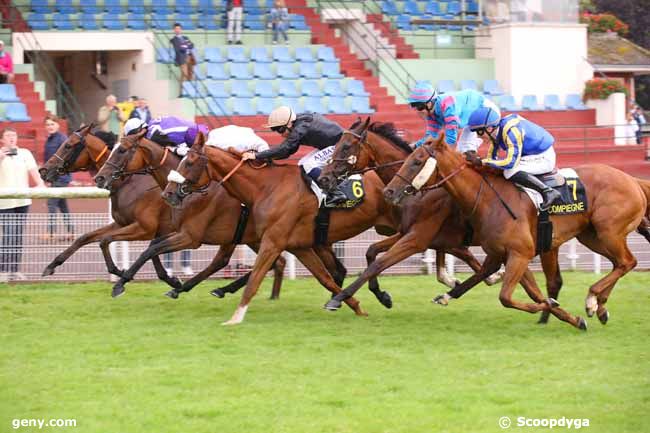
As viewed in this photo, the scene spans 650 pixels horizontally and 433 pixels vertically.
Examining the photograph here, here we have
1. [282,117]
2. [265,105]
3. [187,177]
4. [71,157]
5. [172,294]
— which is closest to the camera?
[187,177]

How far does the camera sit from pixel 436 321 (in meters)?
9.99

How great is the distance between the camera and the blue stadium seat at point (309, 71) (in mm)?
22312

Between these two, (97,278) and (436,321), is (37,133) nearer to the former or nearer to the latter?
(97,278)

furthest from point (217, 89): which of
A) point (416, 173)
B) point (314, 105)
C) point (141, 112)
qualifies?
point (416, 173)

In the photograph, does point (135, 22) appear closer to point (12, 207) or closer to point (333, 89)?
point (333, 89)

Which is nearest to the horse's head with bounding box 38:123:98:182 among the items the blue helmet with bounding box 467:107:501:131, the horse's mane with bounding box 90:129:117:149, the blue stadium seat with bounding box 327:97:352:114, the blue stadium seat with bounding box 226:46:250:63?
the horse's mane with bounding box 90:129:117:149

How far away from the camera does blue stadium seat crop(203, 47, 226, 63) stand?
71.2ft

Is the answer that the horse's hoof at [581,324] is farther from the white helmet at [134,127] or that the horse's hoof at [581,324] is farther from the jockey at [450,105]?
the white helmet at [134,127]

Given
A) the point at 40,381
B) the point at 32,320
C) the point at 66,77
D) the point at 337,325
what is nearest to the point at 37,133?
the point at 66,77

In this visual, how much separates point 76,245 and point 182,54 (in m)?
9.69

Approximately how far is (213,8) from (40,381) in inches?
680

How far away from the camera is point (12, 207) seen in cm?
1248

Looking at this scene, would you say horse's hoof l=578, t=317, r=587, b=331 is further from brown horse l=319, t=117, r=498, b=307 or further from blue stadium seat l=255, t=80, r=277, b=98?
blue stadium seat l=255, t=80, r=277, b=98

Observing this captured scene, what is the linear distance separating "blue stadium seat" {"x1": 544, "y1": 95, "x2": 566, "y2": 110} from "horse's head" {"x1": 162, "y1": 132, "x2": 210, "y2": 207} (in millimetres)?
14655
